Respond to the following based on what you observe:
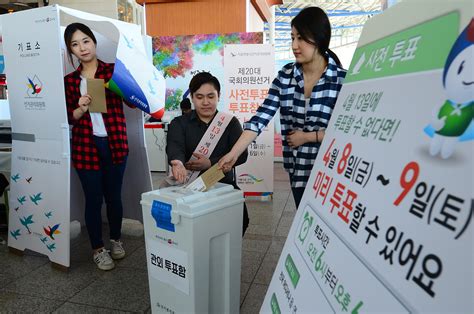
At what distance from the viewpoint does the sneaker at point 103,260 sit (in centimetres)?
231

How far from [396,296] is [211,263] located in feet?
3.30

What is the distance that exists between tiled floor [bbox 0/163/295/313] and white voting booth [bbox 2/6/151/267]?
0.12m

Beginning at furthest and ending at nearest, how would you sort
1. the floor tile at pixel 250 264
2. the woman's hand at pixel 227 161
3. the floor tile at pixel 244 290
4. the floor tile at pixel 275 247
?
the floor tile at pixel 275 247 < the floor tile at pixel 250 264 < the floor tile at pixel 244 290 < the woman's hand at pixel 227 161

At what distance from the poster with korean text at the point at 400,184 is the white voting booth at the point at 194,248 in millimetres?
491

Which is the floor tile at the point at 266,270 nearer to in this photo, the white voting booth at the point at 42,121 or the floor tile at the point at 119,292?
the floor tile at the point at 119,292

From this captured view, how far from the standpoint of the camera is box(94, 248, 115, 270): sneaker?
2307 mm

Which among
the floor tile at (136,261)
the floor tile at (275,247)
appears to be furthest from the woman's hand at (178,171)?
the floor tile at (275,247)

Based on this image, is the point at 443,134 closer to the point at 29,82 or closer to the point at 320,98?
the point at 320,98

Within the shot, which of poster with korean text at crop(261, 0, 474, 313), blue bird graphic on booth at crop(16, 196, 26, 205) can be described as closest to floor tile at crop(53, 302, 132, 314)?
blue bird graphic on booth at crop(16, 196, 26, 205)

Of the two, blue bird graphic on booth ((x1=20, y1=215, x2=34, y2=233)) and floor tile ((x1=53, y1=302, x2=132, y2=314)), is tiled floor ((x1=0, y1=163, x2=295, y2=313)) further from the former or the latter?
blue bird graphic on booth ((x1=20, y1=215, x2=34, y2=233))

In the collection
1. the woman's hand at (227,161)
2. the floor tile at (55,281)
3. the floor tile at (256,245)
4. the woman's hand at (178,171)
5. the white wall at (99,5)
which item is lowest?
the floor tile at (256,245)

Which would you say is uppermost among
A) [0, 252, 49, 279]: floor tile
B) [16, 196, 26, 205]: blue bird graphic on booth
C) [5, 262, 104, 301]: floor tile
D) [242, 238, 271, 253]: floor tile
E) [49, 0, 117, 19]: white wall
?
[49, 0, 117, 19]: white wall

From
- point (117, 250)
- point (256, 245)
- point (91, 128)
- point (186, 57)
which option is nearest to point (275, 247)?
point (256, 245)

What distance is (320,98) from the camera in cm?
141
